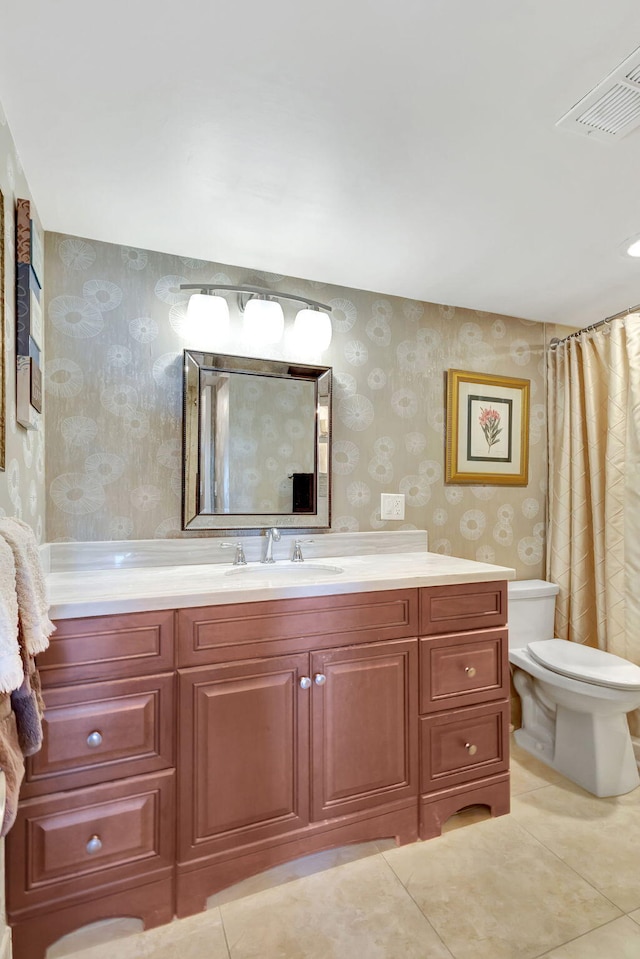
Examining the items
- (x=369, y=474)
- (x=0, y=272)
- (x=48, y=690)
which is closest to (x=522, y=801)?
(x=369, y=474)

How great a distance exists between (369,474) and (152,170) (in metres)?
1.42

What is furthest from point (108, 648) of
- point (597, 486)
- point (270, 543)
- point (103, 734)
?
point (597, 486)

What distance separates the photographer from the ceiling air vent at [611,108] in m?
1.08

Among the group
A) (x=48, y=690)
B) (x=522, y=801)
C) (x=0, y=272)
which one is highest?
(x=0, y=272)

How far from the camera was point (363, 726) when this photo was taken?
1.59 m

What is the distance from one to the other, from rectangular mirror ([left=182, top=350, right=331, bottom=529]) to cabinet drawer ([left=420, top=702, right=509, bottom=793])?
2.98 feet

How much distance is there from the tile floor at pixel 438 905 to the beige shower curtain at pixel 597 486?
2.77ft

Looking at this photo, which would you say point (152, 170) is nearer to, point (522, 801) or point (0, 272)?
point (0, 272)

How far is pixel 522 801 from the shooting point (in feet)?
6.29

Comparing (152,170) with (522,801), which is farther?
(522,801)

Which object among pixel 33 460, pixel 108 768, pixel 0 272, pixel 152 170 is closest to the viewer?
pixel 0 272

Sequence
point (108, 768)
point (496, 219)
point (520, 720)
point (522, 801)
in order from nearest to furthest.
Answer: point (108, 768) < point (496, 219) < point (522, 801) < point (520, 720)

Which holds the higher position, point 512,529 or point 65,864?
point 512,529

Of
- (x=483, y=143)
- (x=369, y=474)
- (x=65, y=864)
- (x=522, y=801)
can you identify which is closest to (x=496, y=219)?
(x=483, y=143)
